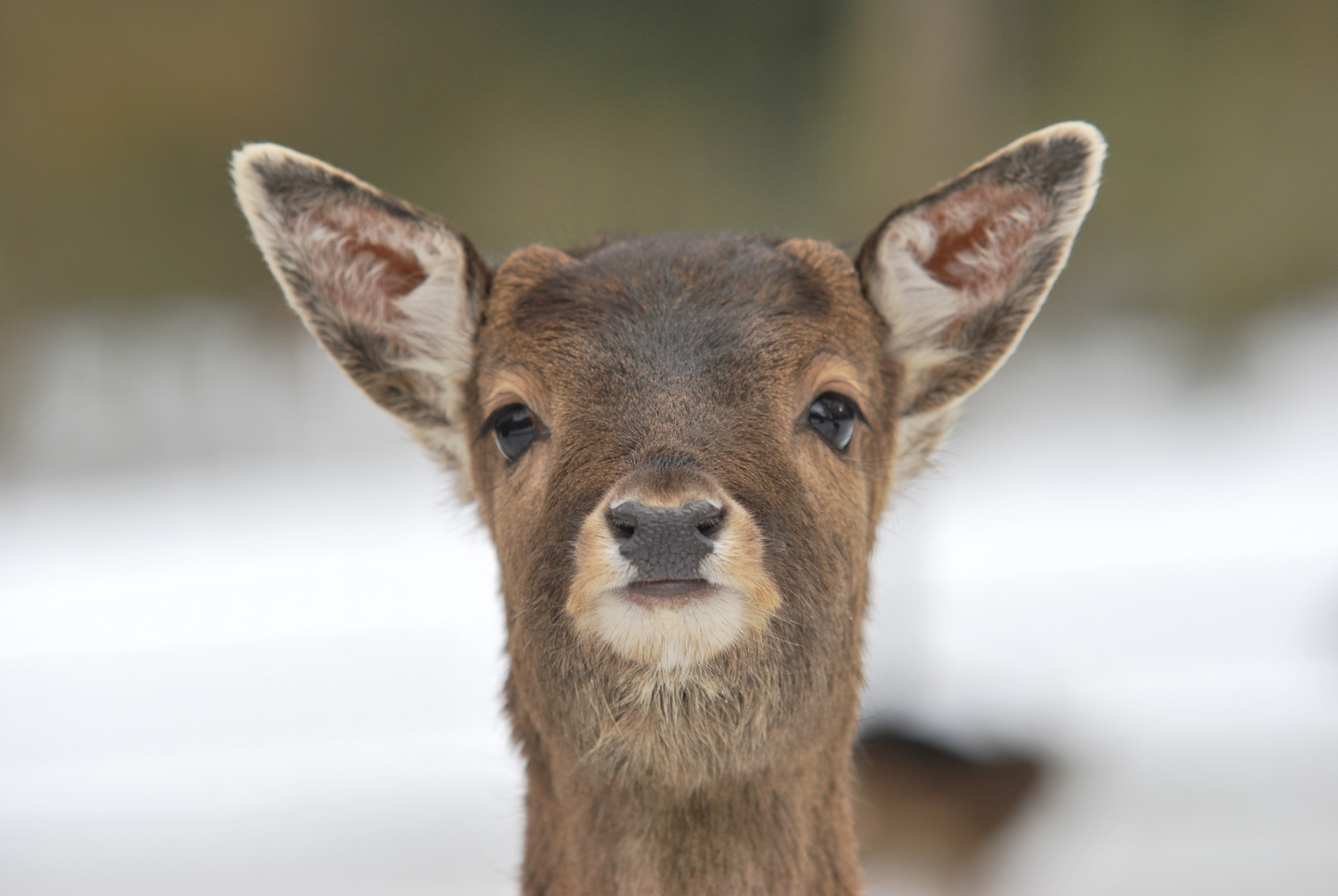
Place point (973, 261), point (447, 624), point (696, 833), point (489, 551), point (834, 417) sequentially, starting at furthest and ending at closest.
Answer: point (447, 624) < point (489, 551) < point (973, 261) < point (834, 417) < point (696, 833)

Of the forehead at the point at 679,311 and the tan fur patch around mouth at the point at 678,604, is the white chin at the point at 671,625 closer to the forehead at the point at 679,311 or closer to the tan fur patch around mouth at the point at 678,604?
the tan fur patch around mouth at the point at 678,604

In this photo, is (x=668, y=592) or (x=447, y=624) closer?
(x=668, y=592)

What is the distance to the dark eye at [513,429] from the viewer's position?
8.04ft

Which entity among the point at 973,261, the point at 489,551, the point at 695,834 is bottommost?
the point at 489,551

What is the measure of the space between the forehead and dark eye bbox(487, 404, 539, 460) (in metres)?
0.11

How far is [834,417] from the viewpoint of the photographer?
97.1 inches

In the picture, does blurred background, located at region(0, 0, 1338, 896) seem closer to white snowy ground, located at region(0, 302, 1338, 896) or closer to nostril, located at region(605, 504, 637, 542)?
white snowy ground, located at region(0, 302, 1338, 896)

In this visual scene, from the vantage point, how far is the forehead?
7.54 feet

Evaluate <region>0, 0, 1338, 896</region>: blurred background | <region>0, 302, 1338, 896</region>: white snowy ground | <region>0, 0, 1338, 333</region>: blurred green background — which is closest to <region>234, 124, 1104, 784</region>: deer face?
<region>0, 302, 1338, 896</region>: white snowy ground

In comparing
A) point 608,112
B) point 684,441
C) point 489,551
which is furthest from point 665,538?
point 608,112

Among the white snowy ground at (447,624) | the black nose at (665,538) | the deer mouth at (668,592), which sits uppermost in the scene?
the black nose at (665,538)

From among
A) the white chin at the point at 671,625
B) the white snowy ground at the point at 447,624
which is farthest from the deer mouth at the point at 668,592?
the white snowy ground at the point at 447,624

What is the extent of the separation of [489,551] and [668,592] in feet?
16.0

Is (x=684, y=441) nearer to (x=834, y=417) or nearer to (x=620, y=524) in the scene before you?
(x=620, y=524)
